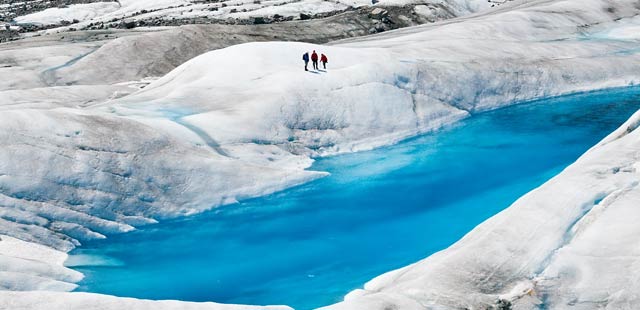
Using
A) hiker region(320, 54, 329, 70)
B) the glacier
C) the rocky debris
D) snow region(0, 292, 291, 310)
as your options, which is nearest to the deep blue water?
the glacier

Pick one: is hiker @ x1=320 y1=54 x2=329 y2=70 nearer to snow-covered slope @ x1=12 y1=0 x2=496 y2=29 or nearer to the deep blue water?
the deep blue water

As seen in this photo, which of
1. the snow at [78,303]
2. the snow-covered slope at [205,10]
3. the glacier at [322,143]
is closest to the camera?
the snow at [78,303]

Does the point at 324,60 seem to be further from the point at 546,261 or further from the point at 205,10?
the point at 205,10

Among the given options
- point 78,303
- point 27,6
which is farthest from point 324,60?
point 27,6

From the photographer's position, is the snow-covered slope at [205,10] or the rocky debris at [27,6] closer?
the snow-covered slope at [205,10]

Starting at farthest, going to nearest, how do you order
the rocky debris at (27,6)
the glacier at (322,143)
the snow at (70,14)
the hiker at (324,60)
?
the rocky debris at (27,6)
the snow at (70,14)
the hiker at (324,60)
the glacier at (322,143)

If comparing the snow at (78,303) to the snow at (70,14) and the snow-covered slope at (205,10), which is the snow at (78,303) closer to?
the snow-covered slope at (205,10)

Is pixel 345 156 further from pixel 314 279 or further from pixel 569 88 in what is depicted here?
pixel 569 88

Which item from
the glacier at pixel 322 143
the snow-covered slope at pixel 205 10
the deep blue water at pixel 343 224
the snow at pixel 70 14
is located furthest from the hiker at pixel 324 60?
the snow at pixel 70 14
